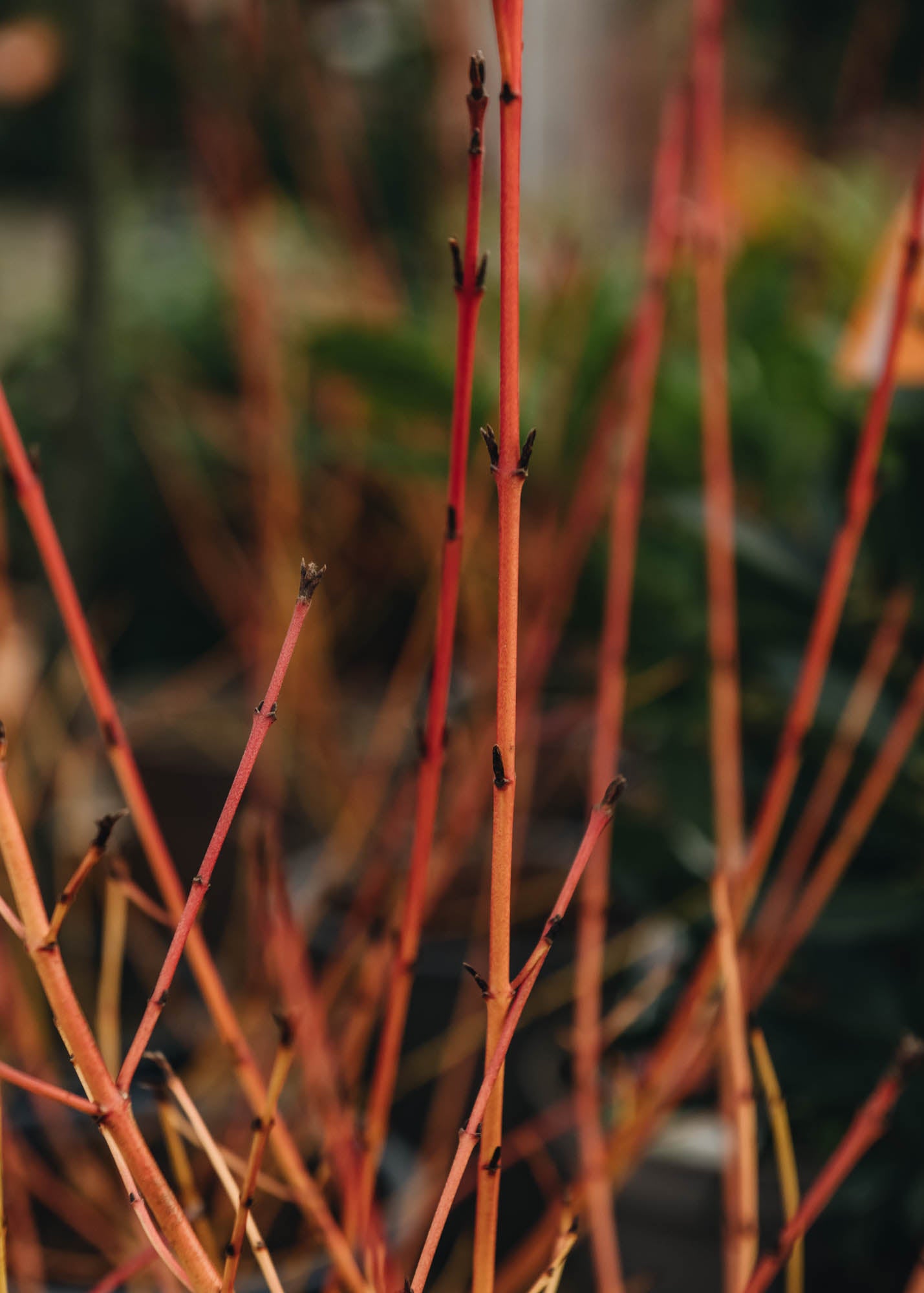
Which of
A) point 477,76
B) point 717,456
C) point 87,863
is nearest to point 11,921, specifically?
point 87,863

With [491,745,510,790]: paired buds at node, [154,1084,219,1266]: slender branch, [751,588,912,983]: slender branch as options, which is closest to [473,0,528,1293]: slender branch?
[491,745,510,790]: paired buds at node

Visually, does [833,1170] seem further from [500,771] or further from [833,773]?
[833,773]

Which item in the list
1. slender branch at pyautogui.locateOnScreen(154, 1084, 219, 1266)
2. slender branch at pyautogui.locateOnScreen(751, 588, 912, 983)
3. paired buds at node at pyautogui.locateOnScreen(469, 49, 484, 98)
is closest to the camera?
paired buds at node at pyautogui.locateOnScreen(469, 49, 484, 98)

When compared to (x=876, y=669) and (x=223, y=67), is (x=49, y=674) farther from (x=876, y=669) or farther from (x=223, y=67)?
(x=223, y=67)

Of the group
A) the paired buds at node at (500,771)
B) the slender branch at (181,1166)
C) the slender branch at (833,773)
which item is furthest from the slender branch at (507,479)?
the slender branch at (833,773)

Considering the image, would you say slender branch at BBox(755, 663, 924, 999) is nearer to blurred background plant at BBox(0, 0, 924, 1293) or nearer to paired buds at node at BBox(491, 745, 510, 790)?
blurred background plant at BBox(0, 0, 924, 1293)
